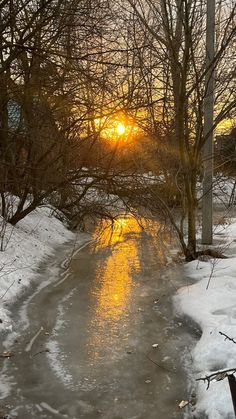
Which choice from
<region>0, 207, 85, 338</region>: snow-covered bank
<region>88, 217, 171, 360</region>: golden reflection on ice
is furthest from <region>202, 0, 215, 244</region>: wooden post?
→ <region>0, 207, 85, 338</region>: snow-covered bank

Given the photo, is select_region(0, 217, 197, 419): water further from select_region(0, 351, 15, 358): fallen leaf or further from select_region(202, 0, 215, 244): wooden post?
select_region(202, 0, 215, 244): wooden post

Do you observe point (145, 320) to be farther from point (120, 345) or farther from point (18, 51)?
point (18, 51)

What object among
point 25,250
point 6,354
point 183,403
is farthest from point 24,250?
point 183,403

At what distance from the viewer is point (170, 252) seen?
12336mm

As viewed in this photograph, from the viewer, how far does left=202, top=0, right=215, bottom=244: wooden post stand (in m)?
10.9

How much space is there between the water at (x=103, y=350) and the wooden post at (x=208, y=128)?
2.60 m

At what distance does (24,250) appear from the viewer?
35.8 feet

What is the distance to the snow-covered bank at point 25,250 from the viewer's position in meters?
8.09

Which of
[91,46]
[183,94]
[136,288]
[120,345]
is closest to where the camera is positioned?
[120,345]

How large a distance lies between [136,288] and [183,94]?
12.7ft

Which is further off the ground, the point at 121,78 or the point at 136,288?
the point at 121,78

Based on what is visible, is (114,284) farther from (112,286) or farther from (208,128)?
(208,128)

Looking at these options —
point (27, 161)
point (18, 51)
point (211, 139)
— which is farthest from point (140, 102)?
point (18, 51)

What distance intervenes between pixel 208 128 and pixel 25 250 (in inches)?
201
